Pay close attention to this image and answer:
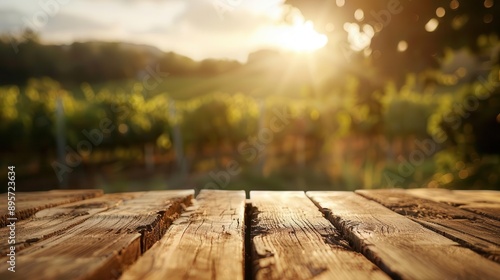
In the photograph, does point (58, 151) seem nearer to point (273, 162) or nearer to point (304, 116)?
point (273, 162)

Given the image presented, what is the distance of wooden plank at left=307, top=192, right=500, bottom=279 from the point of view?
1.13m

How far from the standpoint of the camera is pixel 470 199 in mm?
2533

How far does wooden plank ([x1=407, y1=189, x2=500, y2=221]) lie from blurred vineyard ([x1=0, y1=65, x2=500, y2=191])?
13.0ft

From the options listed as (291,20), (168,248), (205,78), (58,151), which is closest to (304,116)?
(58,151)

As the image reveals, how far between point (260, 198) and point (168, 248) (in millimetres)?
1202

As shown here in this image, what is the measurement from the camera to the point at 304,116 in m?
20.9

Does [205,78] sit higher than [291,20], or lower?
higher

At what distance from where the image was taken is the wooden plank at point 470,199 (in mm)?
2145

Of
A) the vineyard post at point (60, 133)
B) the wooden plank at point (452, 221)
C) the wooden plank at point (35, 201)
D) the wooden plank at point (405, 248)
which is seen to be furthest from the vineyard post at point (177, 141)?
the wooden plank at point (405, 248)

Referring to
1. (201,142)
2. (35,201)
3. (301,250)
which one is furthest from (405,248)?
(201,142)

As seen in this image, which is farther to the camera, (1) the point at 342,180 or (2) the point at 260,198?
(1) the point at 342,180

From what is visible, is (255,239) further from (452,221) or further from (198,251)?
(452,221)

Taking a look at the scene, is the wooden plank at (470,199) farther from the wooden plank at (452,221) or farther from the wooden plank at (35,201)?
the wooden plank at (35,201)

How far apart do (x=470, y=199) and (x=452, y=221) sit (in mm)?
793
